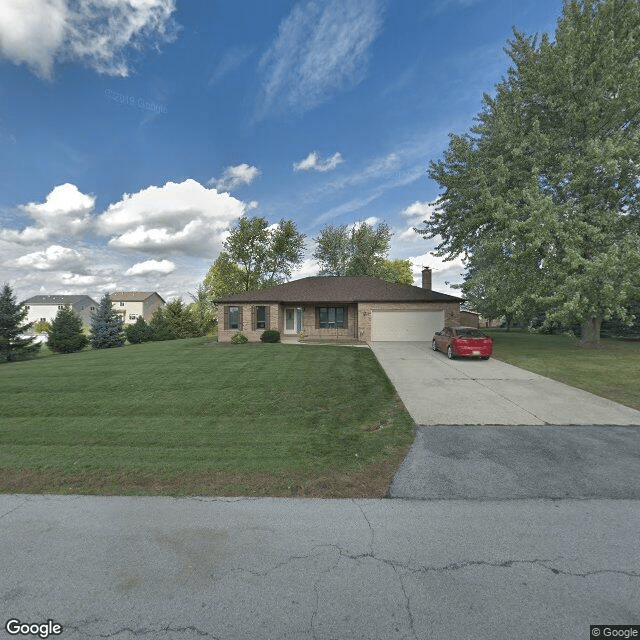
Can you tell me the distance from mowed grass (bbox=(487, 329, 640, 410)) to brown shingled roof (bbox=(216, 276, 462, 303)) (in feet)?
21.8

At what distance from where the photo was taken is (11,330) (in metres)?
20.1

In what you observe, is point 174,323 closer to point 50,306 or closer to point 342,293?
point 342,293

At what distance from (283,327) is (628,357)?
1900 cm

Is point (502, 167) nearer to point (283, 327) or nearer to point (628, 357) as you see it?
point (628, 357)

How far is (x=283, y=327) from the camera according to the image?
77.0 feet

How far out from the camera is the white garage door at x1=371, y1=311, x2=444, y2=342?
71.6 ft

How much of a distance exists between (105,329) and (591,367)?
100 feet

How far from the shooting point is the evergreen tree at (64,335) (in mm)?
22328

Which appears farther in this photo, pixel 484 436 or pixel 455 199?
pixel 455 199

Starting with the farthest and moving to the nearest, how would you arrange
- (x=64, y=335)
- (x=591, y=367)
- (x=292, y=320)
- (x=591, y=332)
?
1. (x=292, y=320)
2. (x=64, y=335)
3. (x=591, y=332)
4. (x=591, y=367)

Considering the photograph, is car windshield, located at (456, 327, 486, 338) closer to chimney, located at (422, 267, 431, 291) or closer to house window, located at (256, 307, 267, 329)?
chimney, located at (422, 267, 431, 291)

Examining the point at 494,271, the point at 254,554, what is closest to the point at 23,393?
the point at 254,554

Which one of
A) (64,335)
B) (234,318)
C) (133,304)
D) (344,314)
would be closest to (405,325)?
(344,314)

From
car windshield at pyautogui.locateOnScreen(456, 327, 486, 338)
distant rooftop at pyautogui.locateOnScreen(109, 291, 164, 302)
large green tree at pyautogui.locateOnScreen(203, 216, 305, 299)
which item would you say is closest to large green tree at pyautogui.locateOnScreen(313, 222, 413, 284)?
large green tree at pyautogui.locateOnScreen(203, 216, 305, 299)
